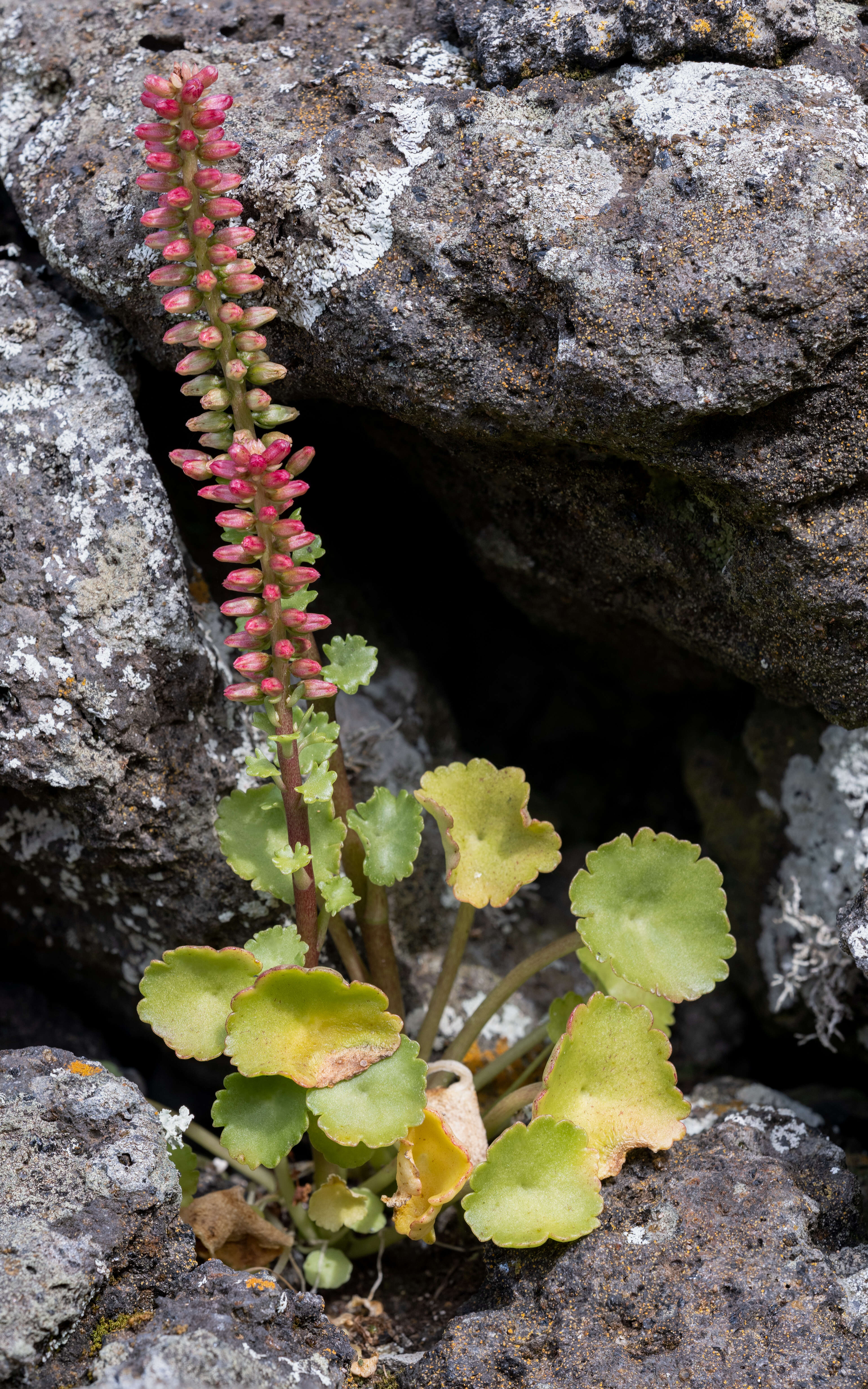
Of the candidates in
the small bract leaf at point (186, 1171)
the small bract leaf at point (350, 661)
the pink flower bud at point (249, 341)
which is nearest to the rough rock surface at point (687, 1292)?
the small bract leaf at point (186, 1171)

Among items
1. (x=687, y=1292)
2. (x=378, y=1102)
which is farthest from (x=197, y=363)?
(x=687, y=1292)

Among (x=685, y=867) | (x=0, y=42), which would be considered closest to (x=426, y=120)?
(x=0, y=42)

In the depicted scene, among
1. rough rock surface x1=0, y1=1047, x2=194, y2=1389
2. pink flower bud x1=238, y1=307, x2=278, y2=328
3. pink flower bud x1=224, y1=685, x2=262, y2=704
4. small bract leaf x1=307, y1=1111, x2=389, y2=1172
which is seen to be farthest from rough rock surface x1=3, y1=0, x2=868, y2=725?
rough rock surface x1=0, y1=1047, x2=194, y2=1389

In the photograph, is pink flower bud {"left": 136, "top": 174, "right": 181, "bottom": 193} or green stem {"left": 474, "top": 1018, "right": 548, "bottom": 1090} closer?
pink flower bud {"left": 136, "top": 174, "right": 181, "bottom": 193}

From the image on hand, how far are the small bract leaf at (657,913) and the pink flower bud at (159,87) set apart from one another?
58.1 inches

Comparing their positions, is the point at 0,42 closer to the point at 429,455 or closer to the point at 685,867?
the point at 429,455

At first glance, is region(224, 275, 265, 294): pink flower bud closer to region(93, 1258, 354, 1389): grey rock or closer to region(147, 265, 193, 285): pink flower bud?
region(147, 265, 193, 285): pink flower bud

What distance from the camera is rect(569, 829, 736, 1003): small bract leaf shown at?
2.03m

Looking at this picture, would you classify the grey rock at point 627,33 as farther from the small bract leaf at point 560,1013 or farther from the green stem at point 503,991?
the small bract leaf at point 560,1013

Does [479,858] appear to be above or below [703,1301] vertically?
above

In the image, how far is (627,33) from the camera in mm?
1866

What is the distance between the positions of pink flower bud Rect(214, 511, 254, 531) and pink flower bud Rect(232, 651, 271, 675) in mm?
207

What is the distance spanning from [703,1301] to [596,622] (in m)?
1.61

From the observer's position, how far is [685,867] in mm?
2062
